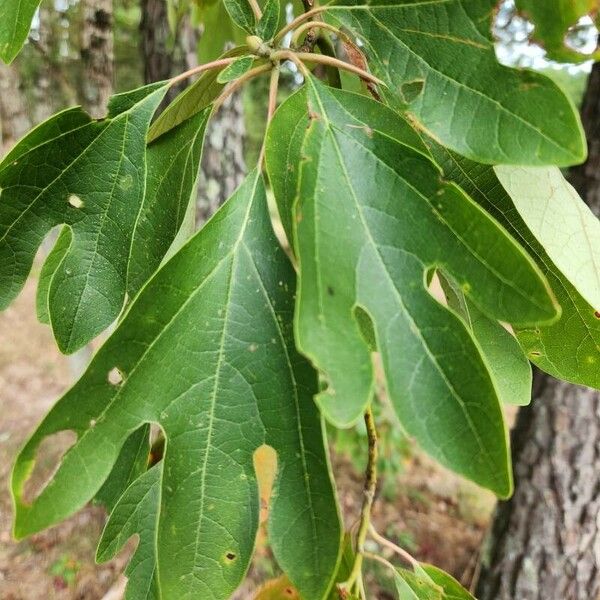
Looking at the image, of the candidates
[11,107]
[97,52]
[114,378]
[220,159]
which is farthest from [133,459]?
[11,107]

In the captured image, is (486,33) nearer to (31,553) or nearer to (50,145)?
(50,145)

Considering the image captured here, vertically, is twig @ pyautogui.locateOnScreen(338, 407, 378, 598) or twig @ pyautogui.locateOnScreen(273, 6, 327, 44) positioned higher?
twig @ pyautogui.locateOnScreen(273, 6, 327, 44)

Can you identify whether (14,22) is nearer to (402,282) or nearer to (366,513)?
(402,282)

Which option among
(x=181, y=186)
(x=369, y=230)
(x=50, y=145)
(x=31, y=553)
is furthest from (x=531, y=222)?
(x=31, y=553)

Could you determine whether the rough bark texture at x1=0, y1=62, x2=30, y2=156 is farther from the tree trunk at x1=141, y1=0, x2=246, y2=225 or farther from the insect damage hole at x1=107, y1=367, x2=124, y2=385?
the insect damage hole at x1=107, y1=367, x2=124, y2=385

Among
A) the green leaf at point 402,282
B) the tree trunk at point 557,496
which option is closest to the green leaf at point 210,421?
the green leaf at point 402,282

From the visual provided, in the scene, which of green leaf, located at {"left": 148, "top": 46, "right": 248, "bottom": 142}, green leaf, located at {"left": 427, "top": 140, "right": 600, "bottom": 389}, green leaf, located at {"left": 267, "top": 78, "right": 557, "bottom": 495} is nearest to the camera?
green leaf, located at {"left": 267, "top": 78, "right": 557, "bottom": 495}

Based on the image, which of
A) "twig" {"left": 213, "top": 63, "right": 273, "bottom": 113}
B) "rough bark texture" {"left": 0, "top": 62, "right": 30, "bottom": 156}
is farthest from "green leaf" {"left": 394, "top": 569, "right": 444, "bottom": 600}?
"rough bark texture" {"left": 0, "top": 62, "right": 30, "bottom": 156}
